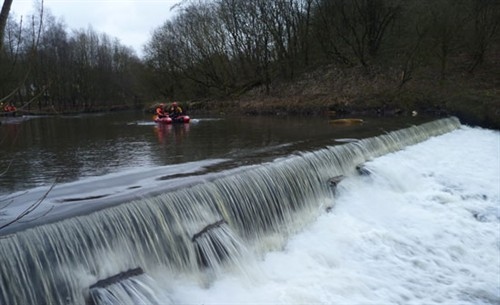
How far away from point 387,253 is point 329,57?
2887 centimetres

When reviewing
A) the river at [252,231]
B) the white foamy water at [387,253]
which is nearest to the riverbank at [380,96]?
the river at [252,231]

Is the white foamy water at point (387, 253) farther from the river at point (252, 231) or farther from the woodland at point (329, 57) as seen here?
the woodland at point (329, 57)

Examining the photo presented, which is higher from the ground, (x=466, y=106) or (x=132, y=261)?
(x=466, y=106)

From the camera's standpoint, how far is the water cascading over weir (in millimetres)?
4805

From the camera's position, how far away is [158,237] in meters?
6.01

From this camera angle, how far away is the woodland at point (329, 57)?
25.7 m

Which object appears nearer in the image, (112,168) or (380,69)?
(112,168)

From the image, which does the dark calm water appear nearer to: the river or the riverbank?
the river

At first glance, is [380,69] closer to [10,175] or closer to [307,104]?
[307,104]

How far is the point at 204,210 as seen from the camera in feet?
22.7

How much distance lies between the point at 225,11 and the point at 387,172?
30.4m

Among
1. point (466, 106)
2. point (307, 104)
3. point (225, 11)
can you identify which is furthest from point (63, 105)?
point (466, 106)

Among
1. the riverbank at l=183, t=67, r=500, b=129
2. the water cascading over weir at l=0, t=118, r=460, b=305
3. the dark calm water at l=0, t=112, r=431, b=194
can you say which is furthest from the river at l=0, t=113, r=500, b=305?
the riverbank at l=183, t=67, r=500, b=129

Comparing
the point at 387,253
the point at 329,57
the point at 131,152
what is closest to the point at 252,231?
the point at 387,253
